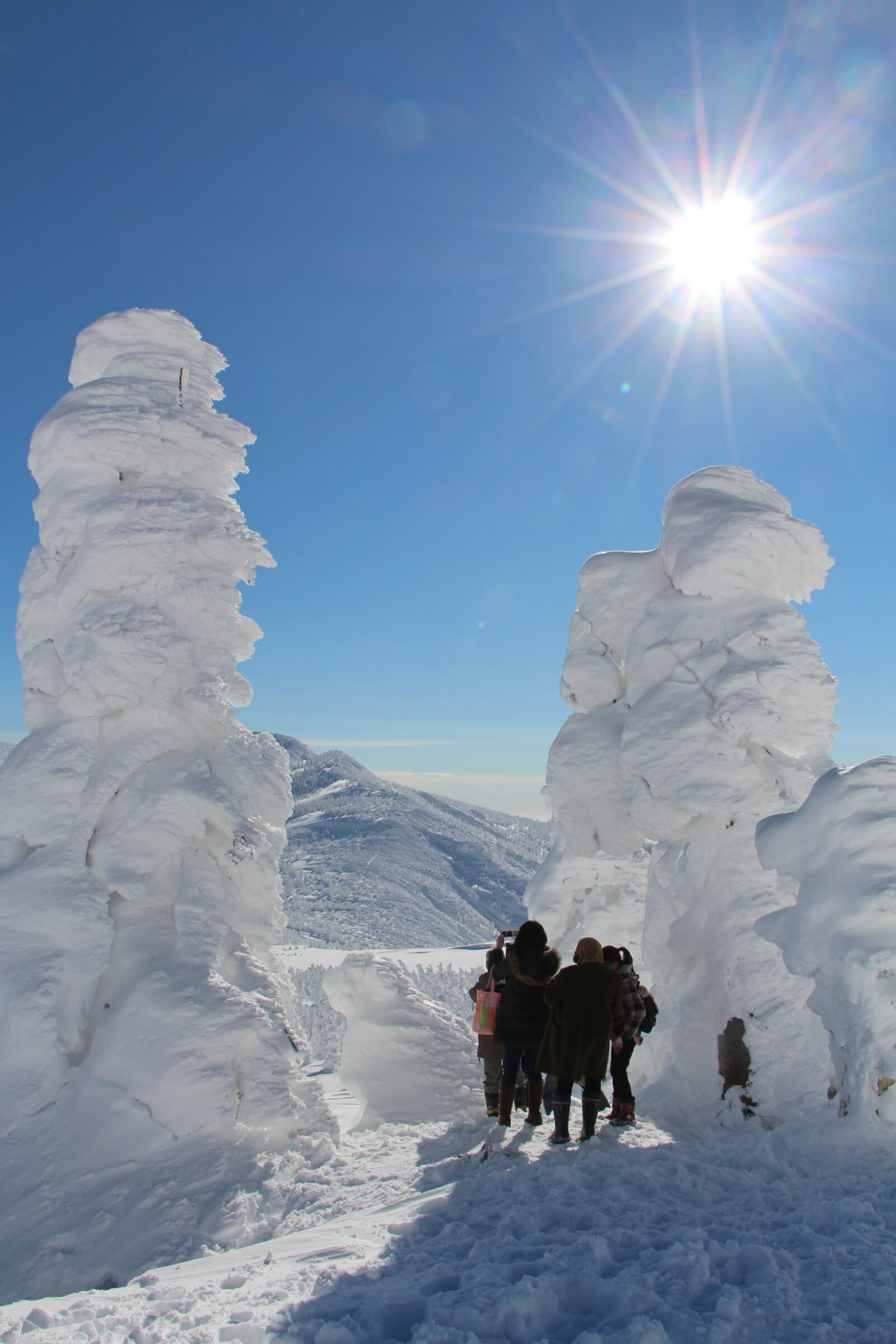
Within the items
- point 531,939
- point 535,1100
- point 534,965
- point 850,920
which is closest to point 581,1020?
point 534,965

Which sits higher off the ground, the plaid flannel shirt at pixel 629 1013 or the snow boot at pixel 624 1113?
the plaid flannel shirt at pixel 629 1013

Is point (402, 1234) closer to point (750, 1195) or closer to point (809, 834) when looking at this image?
point (750, 1195)

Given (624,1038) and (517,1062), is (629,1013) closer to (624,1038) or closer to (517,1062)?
(624,1038)

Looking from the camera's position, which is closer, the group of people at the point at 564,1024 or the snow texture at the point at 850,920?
the snow texture at the point at 850,920

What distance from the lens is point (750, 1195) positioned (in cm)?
495

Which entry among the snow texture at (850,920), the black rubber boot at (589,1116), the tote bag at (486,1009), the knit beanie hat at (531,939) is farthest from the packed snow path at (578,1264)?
the tote bag at (486,1009)

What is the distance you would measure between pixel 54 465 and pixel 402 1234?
10449 mm

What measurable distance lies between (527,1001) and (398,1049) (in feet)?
19.8

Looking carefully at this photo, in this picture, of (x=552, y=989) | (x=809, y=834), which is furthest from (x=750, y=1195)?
(x=809, y=834)

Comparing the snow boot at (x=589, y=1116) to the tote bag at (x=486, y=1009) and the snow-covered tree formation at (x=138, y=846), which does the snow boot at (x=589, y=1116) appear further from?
the snow-covered tree formation at (x=138, y=846)

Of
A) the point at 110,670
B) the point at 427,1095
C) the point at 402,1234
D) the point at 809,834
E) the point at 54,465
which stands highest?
the point at 54,465

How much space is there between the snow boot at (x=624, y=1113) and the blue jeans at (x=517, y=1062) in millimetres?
881

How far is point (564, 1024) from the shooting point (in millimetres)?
6285

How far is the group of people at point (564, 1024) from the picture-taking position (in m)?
6.23
